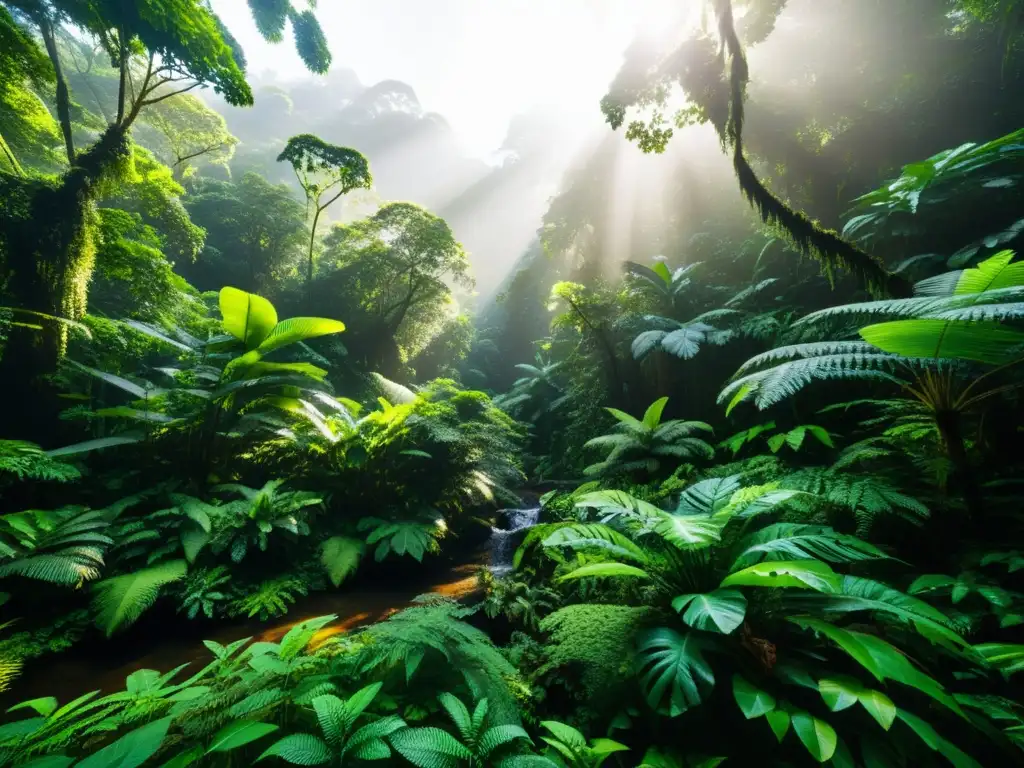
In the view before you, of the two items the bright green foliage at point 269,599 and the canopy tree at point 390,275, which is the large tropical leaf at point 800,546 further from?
the canopy tree at point 390,275

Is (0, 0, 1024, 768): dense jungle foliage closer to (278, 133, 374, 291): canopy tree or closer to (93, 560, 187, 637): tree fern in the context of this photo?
(93, 560, 187, 637): tree fern

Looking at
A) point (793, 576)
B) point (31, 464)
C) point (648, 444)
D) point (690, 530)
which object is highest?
point (31, 464)

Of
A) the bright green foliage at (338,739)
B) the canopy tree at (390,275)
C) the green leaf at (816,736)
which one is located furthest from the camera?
the canopy tree at (390,275)

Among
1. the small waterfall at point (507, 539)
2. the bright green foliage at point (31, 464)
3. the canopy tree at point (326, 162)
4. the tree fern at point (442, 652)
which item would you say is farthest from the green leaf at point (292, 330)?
the canopy tree at point (326, 162)

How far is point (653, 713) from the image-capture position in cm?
139

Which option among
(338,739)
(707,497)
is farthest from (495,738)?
(707,497)

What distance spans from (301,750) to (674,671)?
1149mm

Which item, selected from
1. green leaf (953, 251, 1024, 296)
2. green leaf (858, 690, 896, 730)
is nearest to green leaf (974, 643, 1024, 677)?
green leaf (858, 690, 896, 730)

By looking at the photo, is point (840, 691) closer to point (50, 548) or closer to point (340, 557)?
point (340, 557)

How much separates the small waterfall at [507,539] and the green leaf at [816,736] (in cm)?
275

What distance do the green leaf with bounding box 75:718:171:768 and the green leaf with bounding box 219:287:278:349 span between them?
3.70 meters

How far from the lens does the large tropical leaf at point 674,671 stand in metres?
1.23

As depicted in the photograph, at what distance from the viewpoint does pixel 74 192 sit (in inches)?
146

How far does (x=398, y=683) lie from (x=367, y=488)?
2.93m
